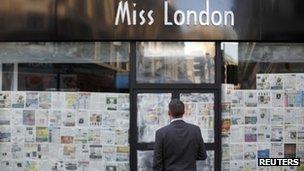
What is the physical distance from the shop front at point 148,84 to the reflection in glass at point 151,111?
14 mm

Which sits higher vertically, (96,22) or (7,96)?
(96,22)

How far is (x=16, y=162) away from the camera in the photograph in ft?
28.5

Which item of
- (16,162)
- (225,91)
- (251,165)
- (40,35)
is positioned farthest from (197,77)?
(16,162)

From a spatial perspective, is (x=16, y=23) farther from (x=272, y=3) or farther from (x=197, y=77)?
(x=272, y=3)

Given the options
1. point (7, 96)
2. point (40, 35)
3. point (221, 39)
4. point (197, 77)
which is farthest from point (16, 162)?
point (221, 39)

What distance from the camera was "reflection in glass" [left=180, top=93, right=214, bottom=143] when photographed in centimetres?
849

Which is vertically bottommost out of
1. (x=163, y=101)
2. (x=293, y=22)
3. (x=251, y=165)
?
(x=251, y=165)

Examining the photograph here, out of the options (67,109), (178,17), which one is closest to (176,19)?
(178,17)

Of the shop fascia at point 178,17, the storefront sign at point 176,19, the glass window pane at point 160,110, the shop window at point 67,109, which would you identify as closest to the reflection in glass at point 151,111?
the glass window pane at point 160,110

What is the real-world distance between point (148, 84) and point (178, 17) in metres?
0.99

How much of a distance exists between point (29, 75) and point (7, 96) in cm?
42

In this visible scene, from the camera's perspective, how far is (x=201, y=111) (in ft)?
27.9

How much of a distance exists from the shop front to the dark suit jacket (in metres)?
2.30

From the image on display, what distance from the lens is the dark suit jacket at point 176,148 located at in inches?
242
